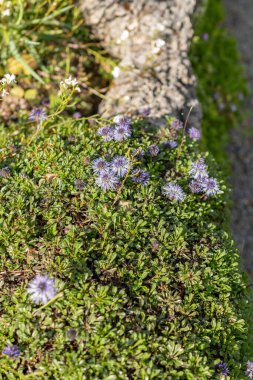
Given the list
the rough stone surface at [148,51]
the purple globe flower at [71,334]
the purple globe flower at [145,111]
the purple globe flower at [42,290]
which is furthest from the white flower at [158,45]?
the purple globe flower at [71,334]

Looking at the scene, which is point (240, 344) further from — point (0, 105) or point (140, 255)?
point (0, 105)

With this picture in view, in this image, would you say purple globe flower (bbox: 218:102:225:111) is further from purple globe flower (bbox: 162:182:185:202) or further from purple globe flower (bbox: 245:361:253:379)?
purple globe flower (bbox: 245:361:253:379)

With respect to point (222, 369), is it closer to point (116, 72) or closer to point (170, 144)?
point (170, 144)

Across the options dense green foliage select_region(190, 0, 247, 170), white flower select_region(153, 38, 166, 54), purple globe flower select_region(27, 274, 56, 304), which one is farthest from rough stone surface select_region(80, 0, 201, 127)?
purple globe flower select_region(27, 274, 56, 304)

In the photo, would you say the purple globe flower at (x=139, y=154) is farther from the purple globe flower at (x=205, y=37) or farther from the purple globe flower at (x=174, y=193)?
the purple globe flower at (x=205, y=37)

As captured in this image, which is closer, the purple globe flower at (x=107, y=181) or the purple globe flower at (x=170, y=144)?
the purple globe flower at (x=107, y=181)
